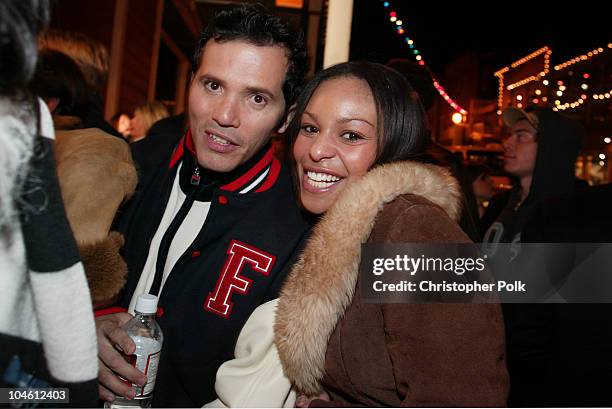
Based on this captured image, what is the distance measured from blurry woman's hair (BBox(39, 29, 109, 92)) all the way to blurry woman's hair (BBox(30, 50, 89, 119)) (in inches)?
5.5

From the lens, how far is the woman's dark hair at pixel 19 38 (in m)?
0.64

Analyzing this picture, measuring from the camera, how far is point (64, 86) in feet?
6.06

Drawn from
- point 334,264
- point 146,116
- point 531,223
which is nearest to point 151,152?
point 334,264

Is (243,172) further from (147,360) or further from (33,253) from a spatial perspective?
(33,253)

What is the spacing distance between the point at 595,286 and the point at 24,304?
1992mm

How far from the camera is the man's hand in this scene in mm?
1320

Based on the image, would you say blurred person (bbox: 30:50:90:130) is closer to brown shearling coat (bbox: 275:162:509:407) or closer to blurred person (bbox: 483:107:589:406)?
brown shearling coat (bbox: 275:162:509:407)

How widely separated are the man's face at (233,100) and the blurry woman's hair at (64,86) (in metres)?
0.41

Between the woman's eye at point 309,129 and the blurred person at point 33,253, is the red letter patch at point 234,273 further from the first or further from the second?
the blurred person at point 33,253

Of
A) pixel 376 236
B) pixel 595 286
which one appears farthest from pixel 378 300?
pixel 595 286

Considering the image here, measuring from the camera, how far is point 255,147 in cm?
184

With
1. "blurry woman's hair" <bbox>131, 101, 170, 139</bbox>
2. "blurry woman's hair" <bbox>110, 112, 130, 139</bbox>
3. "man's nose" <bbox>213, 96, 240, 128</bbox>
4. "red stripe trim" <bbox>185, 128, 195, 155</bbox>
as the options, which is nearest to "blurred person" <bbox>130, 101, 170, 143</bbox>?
"blurry woman's hair" <bbox>131, 101, 170, 139</bbox>

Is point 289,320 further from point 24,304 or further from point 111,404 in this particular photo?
point 24,304

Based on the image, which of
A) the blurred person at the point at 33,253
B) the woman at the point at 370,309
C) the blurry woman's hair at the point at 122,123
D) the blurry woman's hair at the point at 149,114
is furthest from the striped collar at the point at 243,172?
the blurry woman's hair at the point at 122,123
